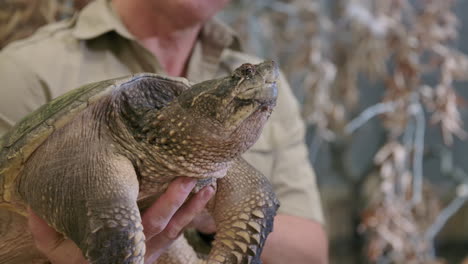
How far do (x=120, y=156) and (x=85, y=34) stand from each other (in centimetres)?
53

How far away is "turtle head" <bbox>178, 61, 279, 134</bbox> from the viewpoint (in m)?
0.56

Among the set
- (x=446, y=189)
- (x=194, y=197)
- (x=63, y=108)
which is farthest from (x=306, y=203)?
(x=446, y=189)

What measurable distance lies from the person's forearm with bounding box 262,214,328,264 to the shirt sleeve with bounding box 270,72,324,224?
0.04 m

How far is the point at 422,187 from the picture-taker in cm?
232

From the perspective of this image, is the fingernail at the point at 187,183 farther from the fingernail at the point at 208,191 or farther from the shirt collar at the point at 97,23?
the shirt collar at the point at 97,23

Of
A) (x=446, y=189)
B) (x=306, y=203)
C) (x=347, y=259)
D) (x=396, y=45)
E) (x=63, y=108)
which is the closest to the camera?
(x=63, y=108)

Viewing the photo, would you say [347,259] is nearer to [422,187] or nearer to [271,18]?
[422,187]

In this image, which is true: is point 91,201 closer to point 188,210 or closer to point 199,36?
point 188,210

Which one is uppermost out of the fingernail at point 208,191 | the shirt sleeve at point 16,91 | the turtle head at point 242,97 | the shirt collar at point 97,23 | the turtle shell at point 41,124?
the shirt collar at point 97,23

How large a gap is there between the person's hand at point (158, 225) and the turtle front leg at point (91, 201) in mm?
44

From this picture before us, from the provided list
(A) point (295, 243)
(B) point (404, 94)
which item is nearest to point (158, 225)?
(A) point (295, 243)

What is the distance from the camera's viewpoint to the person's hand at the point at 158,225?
2.08 ft

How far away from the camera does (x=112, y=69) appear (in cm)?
109

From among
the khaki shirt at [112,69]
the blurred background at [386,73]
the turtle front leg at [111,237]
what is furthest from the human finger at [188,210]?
the blurred background at [386,73]
